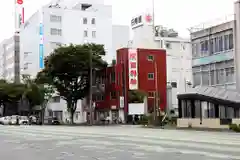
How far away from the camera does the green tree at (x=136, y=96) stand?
6333cm

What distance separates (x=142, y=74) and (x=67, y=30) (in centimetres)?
3860

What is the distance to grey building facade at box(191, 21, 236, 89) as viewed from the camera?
4222cm

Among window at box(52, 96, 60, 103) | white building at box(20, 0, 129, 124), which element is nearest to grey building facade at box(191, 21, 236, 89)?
window at box(52, 96, 60, 103)

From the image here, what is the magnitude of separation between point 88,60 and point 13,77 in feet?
184

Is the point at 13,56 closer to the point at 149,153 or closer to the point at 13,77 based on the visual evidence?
the point at 13,77

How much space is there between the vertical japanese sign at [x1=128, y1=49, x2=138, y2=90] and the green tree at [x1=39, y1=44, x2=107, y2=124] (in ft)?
15.4

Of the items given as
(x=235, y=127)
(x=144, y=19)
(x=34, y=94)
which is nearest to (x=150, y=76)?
(x=34, y=94)

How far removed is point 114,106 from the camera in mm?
67312

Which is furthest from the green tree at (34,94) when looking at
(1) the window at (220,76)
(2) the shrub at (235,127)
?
(2) the shrub at (235,127)

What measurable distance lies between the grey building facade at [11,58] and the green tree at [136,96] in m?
53.4

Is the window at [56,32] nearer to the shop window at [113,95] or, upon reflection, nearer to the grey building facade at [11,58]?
the grey building facade at [11,58]

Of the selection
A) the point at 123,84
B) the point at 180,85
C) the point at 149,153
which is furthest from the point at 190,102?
the point at 180,85

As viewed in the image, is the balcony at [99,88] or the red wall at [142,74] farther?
the balcony at [99,88]

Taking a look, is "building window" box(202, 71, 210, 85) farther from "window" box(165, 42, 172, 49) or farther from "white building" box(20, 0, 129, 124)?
"white building" box(20, 0, 129, 124)
